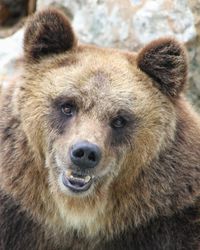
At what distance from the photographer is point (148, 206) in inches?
269

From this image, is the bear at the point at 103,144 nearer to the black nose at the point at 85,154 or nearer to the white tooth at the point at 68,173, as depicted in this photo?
the white tooth at the point at 68,173

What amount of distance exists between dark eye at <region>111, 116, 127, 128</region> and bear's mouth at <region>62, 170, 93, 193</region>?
0.48 meters

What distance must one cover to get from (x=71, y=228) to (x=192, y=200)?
3.45 ft

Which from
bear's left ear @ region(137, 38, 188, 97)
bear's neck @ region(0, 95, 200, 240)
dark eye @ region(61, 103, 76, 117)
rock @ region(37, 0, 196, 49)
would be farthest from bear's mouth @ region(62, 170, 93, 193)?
rock @ region(37, 0, 196, 49)

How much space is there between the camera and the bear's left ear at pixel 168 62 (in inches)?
265

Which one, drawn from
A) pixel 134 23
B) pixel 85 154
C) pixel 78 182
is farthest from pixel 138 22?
pixel 85 154

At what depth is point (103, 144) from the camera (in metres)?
6.39

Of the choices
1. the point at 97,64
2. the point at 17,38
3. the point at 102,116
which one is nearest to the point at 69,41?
the point at 97,64

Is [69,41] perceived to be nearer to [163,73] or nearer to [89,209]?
[163,73]

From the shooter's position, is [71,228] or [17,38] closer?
[71,228]

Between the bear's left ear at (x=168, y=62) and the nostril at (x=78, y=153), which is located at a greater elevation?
the bear's left ear at (x=168, y=62)

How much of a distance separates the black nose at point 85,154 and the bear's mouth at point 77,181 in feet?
0.54

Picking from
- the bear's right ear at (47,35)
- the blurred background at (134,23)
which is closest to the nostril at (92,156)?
the bear's right ear at (47,35)

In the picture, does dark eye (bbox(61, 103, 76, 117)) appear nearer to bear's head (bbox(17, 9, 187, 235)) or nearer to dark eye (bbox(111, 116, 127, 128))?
bear's head (bbox(17, 9, 187, 235))
